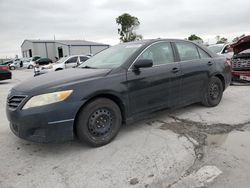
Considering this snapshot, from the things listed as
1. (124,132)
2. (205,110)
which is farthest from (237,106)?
(124,132)

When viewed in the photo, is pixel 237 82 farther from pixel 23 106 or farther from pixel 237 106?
pixel 23 106

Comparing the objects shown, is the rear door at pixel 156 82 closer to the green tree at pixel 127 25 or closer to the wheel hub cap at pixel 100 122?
the wheel hub cap at pixel 100 122

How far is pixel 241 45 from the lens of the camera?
835 cm

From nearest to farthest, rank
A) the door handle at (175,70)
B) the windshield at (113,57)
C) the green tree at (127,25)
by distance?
the windshield at (113,57) → the door handle at (175,70) → the green tree at (127,25)

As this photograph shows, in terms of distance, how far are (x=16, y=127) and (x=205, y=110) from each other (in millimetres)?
3708

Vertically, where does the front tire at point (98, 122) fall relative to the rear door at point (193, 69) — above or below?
below

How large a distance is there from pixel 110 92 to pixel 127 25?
143ft

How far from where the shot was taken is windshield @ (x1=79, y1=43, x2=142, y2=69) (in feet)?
13.2

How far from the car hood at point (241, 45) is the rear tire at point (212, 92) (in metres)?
3.38

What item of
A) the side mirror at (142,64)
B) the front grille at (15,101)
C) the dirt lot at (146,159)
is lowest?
the dirt lot at (146,159)

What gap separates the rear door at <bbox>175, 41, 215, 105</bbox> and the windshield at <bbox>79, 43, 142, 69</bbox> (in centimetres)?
100

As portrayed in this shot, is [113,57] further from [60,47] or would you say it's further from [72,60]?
[60,47]

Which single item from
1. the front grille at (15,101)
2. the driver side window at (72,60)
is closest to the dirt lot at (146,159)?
the front grille at (15,101)

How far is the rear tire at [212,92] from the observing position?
205 inches
